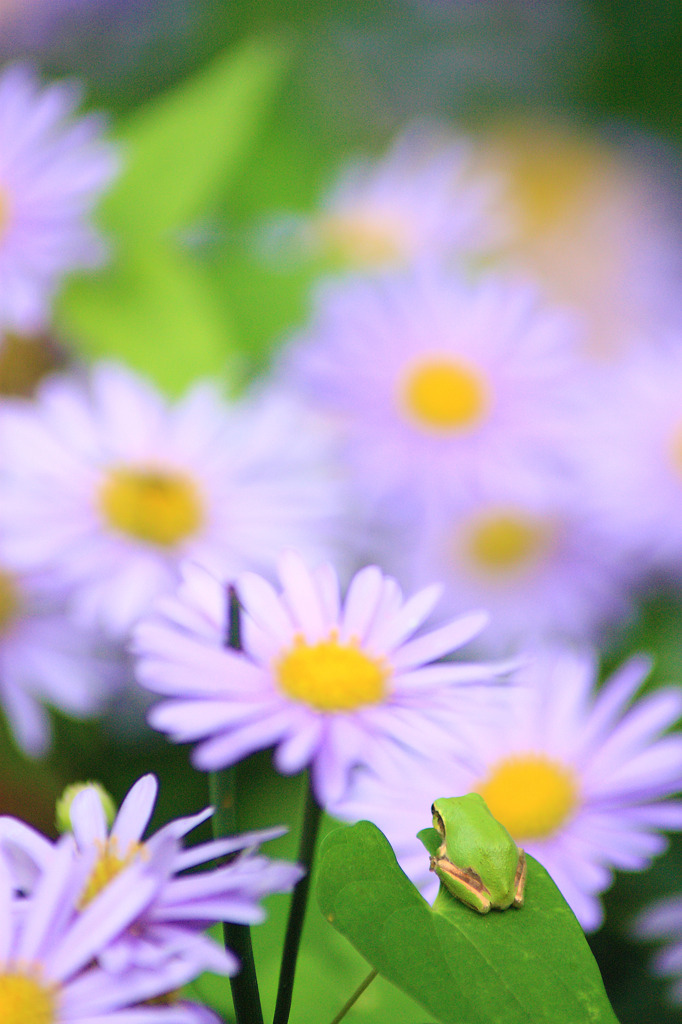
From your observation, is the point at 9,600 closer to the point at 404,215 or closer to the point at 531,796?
the point at 531,796

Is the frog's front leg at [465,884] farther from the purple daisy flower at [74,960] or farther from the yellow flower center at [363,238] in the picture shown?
the yellow flower center at [363,238]

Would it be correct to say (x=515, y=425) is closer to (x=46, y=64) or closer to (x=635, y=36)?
(x=46, y=64)

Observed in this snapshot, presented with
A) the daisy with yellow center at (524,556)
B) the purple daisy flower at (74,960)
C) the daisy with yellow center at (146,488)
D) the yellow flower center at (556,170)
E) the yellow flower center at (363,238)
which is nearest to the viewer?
the purple daisy flower at (74,960)

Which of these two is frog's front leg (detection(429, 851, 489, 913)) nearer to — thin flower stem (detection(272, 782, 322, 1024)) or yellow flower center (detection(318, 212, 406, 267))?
thin flower stem (detection(272, 782, 322, 1024))

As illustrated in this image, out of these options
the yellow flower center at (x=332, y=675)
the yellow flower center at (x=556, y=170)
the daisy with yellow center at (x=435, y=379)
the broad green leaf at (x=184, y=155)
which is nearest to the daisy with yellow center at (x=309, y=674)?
the yellow flower center at (x=332, y=675)

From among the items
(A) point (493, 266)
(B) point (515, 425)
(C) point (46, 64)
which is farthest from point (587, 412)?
(C) point (46, 64)

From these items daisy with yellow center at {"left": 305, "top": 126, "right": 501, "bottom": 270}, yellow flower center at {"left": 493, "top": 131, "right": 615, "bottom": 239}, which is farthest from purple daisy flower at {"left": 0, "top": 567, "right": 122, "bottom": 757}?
yellow flower center at {"left": 493, "top": 131, "right": 615, "bottom": 239}
